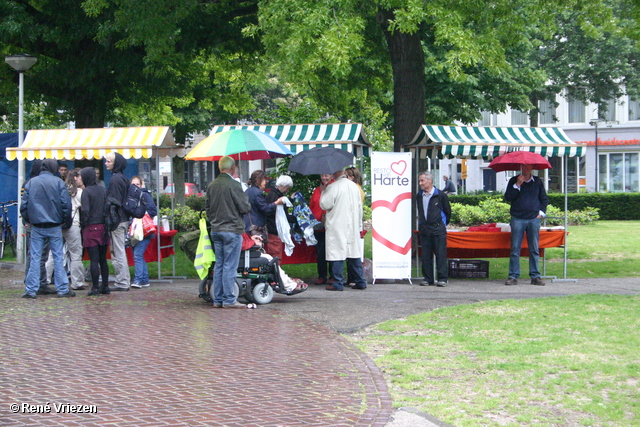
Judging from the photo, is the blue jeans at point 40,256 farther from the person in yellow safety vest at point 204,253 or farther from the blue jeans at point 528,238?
the blue jeans at point 528,238

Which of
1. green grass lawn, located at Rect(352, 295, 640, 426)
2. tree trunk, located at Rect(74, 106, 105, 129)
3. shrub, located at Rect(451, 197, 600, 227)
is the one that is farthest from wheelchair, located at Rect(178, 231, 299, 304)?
shrub, located at Rect(451, 197, 600, 227)

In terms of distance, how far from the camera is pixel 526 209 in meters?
13.0

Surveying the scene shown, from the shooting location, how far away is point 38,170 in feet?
38.4

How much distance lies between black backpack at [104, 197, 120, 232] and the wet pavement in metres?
1.05

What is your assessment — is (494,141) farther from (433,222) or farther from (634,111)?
(634,111)

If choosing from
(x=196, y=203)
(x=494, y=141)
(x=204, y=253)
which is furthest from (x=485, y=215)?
(x=204, y=253)

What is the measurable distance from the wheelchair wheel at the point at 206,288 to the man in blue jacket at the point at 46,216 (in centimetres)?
219

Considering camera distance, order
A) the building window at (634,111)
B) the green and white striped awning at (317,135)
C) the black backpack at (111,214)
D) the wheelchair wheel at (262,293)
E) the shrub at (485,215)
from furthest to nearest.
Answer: the building window at (634,111) → the shrub at (485,215) → the green and white striped awning at (317,135) → the black backpack at (111,214) → the wheelchair wheel at (262,293)

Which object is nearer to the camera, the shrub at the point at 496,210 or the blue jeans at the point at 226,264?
the blue jeans at the point at 226,264

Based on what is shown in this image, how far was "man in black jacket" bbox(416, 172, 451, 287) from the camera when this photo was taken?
12.9 meters

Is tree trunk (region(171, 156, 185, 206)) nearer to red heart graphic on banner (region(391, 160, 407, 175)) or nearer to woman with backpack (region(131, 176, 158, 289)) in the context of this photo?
woman with backpack (region(131, 176, 158, 289))

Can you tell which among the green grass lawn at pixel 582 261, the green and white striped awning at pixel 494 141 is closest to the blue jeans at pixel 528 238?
the green and white striped awning at pixel 494 141

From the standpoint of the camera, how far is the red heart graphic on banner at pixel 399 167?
526 inches

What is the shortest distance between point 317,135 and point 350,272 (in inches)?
104
